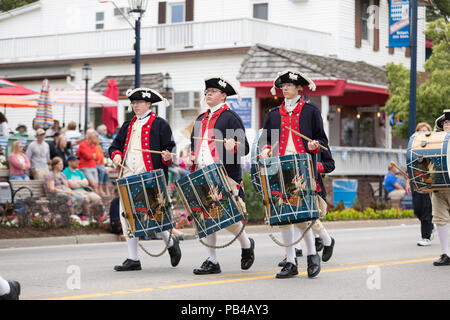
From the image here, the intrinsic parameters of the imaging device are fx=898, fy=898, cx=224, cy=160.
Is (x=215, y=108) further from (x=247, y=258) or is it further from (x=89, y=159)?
(x=89, y=159)

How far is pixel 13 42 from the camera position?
3903 cm

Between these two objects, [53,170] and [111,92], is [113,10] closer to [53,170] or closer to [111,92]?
[111,92]

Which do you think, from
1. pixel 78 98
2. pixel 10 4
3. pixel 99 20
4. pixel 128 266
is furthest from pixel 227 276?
pixel 10 4

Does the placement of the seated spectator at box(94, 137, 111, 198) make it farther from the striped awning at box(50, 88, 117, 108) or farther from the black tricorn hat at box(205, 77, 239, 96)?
the black tricorn hat at box(205, 77, 239, 96)

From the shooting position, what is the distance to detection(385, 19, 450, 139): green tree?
30000mm

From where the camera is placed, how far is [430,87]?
3022 cm

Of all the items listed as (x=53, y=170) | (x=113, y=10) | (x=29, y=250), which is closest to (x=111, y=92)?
(x=113, y=10)

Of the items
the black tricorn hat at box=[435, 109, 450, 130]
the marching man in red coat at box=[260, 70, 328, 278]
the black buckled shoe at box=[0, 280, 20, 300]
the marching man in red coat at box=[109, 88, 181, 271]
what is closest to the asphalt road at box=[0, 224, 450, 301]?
the marching man in red coat at box=[260, 70, 328, 278]

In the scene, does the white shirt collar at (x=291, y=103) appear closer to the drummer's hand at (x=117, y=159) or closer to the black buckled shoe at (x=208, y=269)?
the black buckled shoe at (x=208, y=269)

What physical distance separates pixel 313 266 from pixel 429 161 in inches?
94.3

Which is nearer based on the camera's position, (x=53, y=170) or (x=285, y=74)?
(x=285, y=74)

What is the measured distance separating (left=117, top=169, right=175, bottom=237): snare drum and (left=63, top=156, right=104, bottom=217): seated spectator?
26.1 feet

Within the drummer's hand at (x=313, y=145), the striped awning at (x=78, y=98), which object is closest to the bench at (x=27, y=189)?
the drummer's hand at (x=313, y=145)

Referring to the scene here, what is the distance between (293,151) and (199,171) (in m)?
1.14
